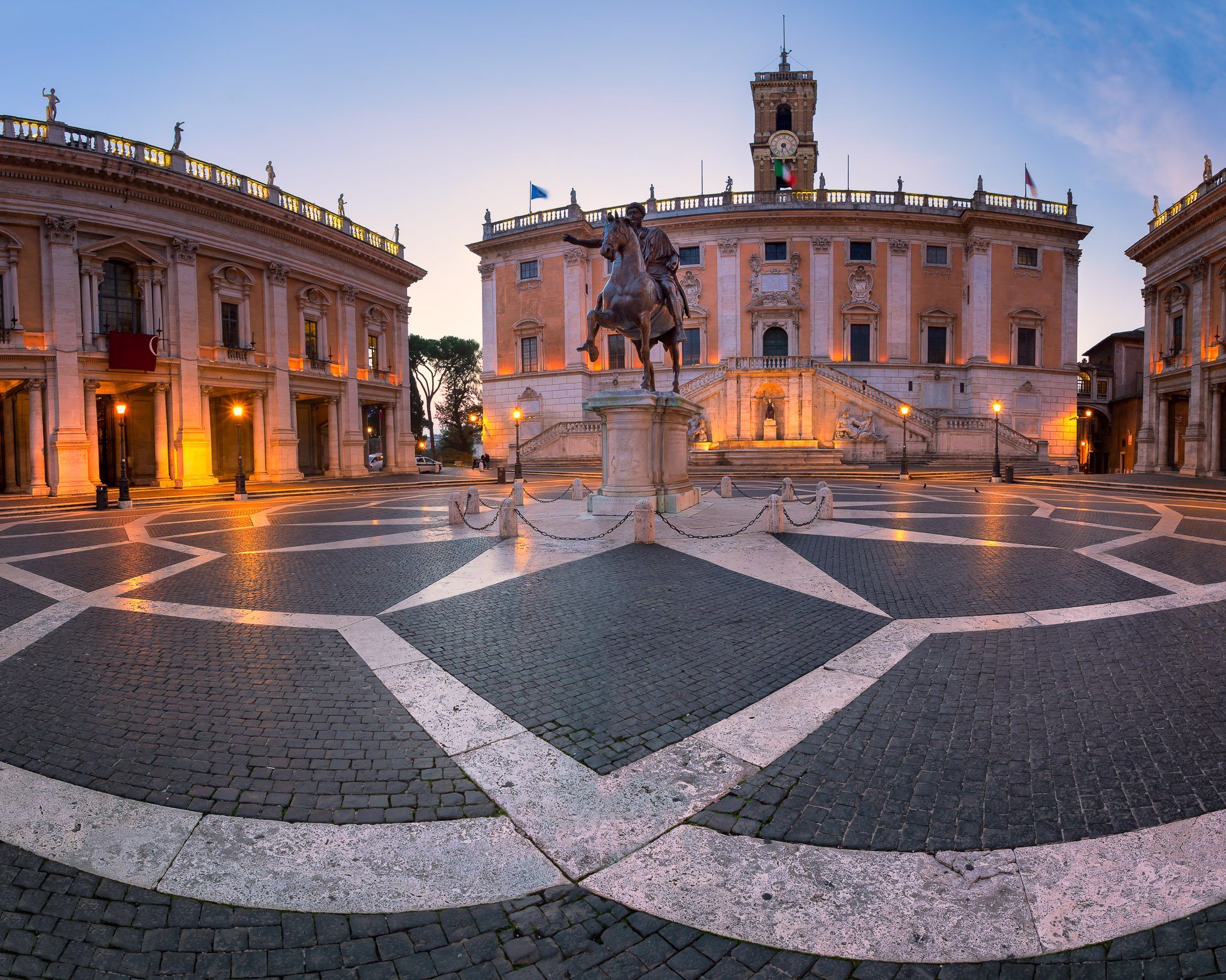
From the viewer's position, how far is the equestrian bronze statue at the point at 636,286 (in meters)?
12.9

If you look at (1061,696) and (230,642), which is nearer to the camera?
(1061,696)

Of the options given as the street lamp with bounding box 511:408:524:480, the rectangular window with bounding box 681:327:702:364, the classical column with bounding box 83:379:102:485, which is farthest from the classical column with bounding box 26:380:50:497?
the rectangular window with bounding box 681:327:702:364

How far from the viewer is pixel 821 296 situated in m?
41.4

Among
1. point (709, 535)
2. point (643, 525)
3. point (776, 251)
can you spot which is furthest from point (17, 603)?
point (776, 251)

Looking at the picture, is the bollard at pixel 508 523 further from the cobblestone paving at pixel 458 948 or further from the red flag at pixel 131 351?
the red flag at pixel 131 351

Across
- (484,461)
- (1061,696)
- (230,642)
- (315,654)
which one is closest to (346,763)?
(315,654)

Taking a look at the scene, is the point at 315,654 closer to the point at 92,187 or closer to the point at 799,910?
the point at 799,910

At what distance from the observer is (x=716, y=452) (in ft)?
112

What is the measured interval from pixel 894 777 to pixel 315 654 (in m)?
4.41

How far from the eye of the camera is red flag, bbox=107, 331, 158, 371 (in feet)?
78.4

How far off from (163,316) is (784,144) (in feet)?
162

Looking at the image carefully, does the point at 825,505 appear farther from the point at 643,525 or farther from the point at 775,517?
the point at 643,525

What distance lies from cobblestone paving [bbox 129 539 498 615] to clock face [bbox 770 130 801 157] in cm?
5535

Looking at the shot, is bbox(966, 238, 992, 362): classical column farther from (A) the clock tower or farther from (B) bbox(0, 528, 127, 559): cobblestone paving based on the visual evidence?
(B) bbox(0, 528, 127, 559): cobblestone paving
